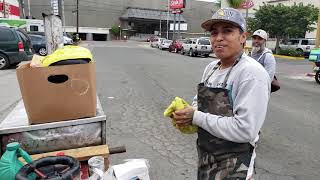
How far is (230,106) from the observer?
6.81ft

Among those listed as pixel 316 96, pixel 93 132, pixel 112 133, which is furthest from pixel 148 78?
pixel 93 132

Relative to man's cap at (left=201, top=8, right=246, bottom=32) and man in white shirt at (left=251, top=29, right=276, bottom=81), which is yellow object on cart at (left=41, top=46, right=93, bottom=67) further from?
man in white shirt at (left=251, top=29, right=276, bottom=81)

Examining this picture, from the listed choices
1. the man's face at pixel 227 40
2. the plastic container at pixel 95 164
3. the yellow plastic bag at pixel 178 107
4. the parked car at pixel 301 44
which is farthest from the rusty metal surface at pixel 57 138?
the parked car at pixel 301 44

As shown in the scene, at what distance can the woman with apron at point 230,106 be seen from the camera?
6.54 feet

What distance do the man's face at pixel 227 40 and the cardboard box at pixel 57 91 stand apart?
1.13m

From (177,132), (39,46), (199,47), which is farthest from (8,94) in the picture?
(199,47)

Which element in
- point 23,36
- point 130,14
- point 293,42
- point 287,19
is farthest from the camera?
point 130,14

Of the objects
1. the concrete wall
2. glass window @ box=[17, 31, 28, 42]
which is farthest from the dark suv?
the concrete wall

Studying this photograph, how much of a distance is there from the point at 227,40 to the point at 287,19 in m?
38.6

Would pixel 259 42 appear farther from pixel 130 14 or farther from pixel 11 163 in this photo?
pixel 130 14

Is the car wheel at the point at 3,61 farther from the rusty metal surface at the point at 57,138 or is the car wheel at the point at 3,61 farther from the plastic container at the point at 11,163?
the plastic container at the point at 11,163

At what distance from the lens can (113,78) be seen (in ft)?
43.9

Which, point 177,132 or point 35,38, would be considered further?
point 35,38

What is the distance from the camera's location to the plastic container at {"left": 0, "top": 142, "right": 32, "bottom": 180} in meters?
2.16
